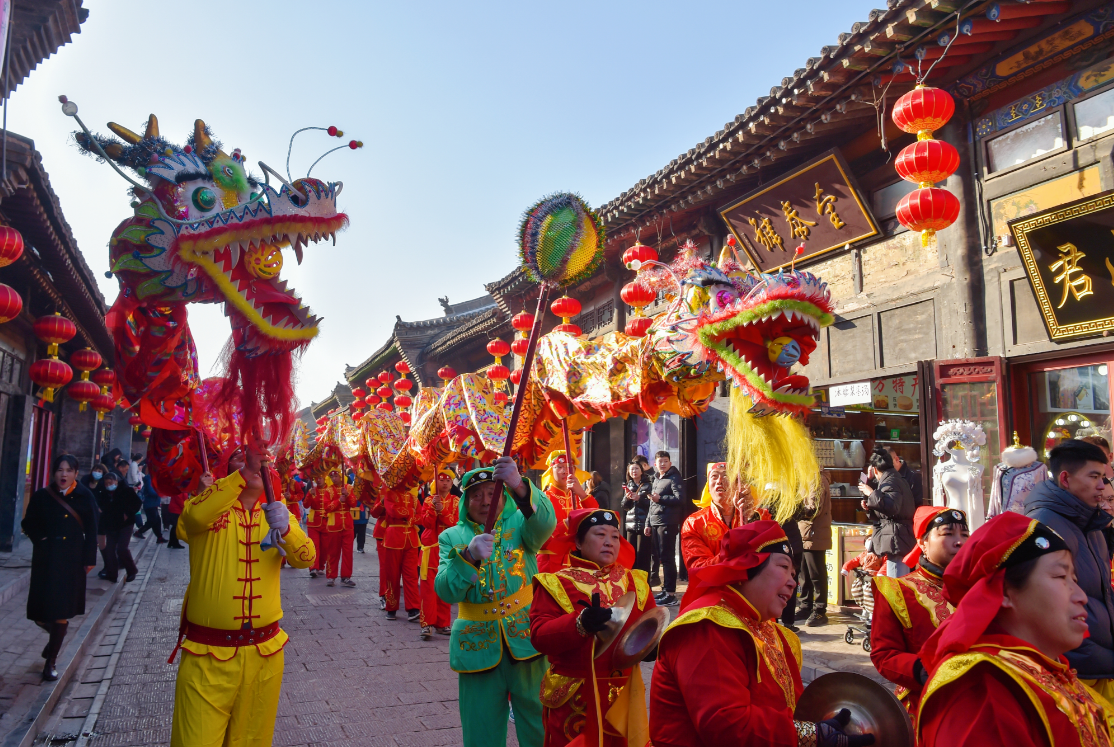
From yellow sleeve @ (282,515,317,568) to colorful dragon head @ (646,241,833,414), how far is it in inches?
91.1

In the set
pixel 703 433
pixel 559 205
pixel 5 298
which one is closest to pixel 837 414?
pixel 703 433

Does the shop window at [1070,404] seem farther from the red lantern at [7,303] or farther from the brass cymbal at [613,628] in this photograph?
the red lantern at [7,303]

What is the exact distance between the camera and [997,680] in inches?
62.5

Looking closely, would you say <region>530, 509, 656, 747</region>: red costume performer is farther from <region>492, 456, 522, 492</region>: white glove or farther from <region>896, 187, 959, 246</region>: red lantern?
<region>896, 187, 959, 246</region>: red lantern

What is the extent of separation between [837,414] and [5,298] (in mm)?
7997

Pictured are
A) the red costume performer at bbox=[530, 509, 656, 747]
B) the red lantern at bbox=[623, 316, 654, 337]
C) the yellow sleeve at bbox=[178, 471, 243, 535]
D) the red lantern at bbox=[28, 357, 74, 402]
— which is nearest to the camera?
the red costume performer at bbox=[530, 509, 656, 747]

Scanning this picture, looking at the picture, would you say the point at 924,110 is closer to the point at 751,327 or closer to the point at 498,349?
the point at 751,327

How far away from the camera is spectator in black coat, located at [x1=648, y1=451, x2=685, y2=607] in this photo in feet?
26.1

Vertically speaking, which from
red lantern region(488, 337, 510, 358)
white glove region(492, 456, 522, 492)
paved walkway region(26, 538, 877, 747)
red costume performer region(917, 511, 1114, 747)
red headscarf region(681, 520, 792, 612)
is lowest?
paved walkway region(26, 538, 877, 747)

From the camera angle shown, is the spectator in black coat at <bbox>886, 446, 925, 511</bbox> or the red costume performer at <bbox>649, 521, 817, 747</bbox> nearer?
the red costume performer at <bbox>649, 521, 817, 747</bbox>

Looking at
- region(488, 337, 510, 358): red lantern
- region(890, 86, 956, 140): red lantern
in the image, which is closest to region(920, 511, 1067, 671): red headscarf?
region(890, 86, 956, 140): red lantern

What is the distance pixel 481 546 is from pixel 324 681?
3.09m

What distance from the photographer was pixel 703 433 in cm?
945

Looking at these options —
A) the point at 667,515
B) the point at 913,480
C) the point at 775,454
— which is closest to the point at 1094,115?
the point at 913,480
